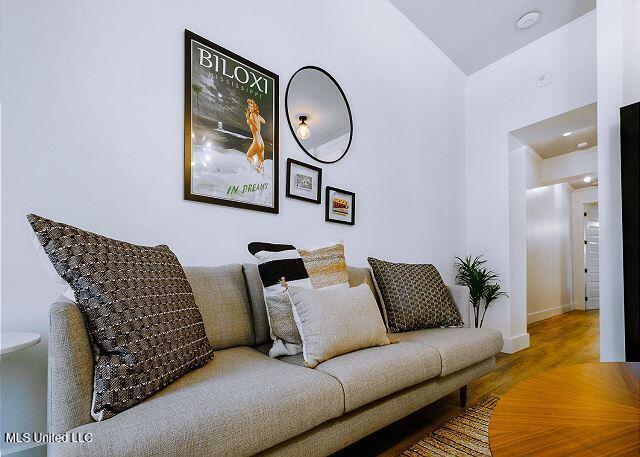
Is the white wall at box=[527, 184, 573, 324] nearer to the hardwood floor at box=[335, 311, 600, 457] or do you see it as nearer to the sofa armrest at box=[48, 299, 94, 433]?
the hardwood floor at box=[335, 311, 600, 457]

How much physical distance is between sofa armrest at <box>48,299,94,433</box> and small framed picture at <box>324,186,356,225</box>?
1771mm

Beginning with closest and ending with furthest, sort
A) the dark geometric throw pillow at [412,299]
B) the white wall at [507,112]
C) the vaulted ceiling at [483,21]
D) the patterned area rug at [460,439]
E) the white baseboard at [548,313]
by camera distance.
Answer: the patterned area rug at [460,439] → the dark geometric throw pillow at [412,299] → the vaulted ceiling at [483,21] → the white wall at [507,112] → the white baseboard at [548,313]

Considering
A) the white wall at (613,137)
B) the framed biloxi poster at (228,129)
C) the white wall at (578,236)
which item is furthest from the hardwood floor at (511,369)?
the framed biloxi poster at (228,129)

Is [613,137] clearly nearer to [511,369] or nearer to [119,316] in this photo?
[511,369]

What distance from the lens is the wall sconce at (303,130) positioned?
2.38m

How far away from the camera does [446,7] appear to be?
3016 millimetres

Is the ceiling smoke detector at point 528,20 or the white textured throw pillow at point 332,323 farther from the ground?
the ceiling smoke detector at point 528,20

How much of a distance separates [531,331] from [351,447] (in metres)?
4.16

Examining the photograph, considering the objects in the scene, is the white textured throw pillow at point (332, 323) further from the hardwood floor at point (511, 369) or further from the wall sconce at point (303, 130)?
the wall sconce at point (303, 130)

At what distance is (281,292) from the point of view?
161 cm

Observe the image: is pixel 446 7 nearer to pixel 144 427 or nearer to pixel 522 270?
pixel 522 270

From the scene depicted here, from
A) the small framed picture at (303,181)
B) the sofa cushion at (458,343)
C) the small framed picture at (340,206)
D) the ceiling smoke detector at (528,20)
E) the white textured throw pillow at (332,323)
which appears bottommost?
the sofa cushion at (458,343)

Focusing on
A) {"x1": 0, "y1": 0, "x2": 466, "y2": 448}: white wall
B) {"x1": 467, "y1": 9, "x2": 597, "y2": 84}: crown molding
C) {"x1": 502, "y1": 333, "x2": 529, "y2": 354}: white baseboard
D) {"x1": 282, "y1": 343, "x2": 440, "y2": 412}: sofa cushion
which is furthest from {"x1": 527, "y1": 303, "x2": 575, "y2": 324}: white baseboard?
{"x1": 282, "y1": 343, "x2": 440, "y2": 412}: sofa cushion

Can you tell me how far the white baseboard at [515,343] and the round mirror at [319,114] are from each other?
8.56 ft
